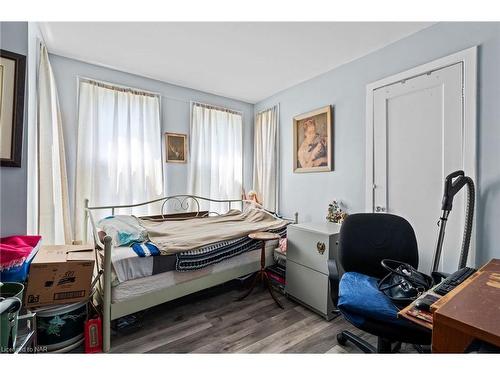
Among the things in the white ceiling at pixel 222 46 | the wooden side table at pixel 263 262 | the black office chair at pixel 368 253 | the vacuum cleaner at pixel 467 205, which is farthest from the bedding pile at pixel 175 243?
the white ceiling at pixel 222 46

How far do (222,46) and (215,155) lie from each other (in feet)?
5.08

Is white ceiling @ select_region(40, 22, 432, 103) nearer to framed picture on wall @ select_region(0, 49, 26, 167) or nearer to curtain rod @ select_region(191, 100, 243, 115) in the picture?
curtain rod @ select_region(191, 100, 243, 115)

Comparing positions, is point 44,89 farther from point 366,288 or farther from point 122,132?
point 366,288

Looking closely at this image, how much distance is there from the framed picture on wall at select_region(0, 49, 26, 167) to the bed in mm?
719

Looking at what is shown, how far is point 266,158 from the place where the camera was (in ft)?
11.5

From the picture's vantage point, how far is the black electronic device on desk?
0.99m

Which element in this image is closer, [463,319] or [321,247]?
[463,319]

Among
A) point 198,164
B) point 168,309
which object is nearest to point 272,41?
point 198,164

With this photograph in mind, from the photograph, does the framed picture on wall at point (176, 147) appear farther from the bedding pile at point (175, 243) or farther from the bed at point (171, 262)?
the bedding pile at point (175, 243)

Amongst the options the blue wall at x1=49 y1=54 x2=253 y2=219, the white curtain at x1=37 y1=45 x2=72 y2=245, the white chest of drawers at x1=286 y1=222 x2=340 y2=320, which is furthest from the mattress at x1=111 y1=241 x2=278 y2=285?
the blue wall at x1=49 y1=54 x2=253 y2=219

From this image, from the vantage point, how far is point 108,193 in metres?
2.67

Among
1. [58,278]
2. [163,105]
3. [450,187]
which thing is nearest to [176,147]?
[163,105]

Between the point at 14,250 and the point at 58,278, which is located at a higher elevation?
the point at 14,250

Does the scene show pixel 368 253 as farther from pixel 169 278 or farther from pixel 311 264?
pixel 169 278
